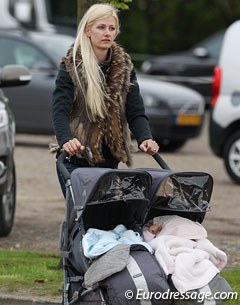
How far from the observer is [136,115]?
7504mm

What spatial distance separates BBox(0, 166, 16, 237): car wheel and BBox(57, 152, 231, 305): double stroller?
4.02m

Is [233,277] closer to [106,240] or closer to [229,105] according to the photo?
[106,240]

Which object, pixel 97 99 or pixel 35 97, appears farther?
pixel 35 97

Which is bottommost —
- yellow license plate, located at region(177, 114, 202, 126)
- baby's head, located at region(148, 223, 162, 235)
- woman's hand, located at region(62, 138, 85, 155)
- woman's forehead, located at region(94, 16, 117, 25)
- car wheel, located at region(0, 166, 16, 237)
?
yellow license plate, located at region(177, 114, 202, 126)

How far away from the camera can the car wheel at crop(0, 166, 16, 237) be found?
36.2 feet

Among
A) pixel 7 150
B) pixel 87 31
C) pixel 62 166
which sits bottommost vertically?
pixel 7 150

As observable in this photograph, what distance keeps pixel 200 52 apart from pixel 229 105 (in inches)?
479

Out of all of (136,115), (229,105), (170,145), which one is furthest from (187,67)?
(136,115)

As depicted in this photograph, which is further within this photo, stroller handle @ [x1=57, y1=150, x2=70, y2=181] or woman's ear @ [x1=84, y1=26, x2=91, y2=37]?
woman's ear @ [x1=84, y1=26, x2=91, y2=37]

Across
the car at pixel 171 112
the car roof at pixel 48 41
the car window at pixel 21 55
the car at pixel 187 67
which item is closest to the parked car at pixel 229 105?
the car at pixel 171 112

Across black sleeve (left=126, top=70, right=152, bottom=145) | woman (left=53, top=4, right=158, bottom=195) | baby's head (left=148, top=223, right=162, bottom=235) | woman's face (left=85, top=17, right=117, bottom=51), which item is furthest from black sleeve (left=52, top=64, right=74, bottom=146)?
baby's head (left=148, top=223, right=162, bottom=235)

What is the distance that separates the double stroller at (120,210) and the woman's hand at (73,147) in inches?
3.3

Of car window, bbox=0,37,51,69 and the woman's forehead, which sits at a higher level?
the woman's forehead

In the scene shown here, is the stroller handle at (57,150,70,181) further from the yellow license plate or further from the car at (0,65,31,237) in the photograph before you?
the yellow license plate
